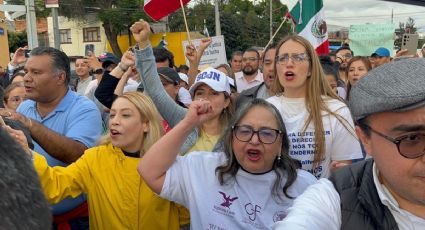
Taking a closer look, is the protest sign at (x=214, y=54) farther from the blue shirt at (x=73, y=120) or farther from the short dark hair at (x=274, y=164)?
the short dark hair at (x=274, y=164)

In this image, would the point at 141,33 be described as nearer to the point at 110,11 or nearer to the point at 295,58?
the point at 295,58

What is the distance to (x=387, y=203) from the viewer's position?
1404 mm

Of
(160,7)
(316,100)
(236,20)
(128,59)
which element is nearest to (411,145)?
(316,100)

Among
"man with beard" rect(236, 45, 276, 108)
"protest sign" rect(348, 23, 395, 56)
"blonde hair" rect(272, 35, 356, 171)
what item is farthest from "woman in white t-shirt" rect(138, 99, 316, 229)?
"protest sign" rect(348, 23, 395, 56)

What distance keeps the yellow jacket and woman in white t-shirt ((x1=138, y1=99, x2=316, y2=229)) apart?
9.7 inches

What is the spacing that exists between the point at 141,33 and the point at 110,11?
4250 cm

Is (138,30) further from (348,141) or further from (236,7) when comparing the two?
(236,7)

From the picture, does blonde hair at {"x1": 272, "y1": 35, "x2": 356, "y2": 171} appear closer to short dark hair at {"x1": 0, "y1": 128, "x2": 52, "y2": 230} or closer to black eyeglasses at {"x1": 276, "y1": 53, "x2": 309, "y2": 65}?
black eyeglasses at {"x1": 276, "y1": 53, "x2": 309, "y2": 65}

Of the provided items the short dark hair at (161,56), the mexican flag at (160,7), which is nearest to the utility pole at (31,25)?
the mexican flag at (160,7)

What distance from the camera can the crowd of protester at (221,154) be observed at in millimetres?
1324

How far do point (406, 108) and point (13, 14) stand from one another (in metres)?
15.2

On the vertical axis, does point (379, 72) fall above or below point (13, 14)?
below

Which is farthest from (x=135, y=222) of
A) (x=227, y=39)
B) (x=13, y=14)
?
(x=227, y=39)

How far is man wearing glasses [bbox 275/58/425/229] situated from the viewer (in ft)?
4.29
